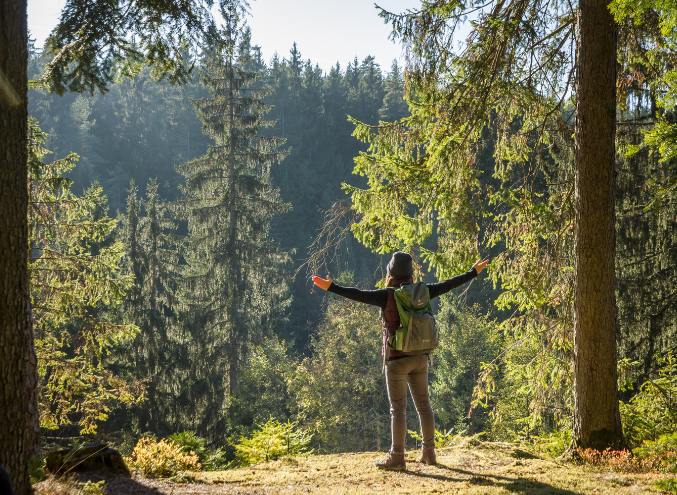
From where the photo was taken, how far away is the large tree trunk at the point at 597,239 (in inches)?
165

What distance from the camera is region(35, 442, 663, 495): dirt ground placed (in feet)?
11.2

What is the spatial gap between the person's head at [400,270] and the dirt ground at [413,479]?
1.57m

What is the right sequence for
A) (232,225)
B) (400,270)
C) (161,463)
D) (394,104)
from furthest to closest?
(394,104), (232,225), (161,463), (400,270)

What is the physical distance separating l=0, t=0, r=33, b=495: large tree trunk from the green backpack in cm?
257

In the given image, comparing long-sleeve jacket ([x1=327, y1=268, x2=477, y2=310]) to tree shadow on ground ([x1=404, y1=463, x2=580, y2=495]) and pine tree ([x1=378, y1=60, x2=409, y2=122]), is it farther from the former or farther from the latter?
pine tree ([x1=378, y1=60, x2=409, y2=122])

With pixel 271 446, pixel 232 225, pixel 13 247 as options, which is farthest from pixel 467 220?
pixel 232 225

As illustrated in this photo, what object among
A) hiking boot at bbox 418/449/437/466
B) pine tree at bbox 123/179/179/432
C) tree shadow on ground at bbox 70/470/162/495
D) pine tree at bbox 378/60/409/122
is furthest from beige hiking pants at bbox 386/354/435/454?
pine tree at bbox 378/60/409/122

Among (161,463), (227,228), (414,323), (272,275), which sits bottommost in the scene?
(161,463)

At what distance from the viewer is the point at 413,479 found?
3777 mm

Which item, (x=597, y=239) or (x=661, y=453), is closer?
(x=661, y=453)

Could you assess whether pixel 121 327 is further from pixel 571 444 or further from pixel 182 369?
pixel 182 369

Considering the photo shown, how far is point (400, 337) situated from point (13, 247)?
8.89 ft

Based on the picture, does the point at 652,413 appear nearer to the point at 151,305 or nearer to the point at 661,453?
the point at 661,453

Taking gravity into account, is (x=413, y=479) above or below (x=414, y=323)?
below
